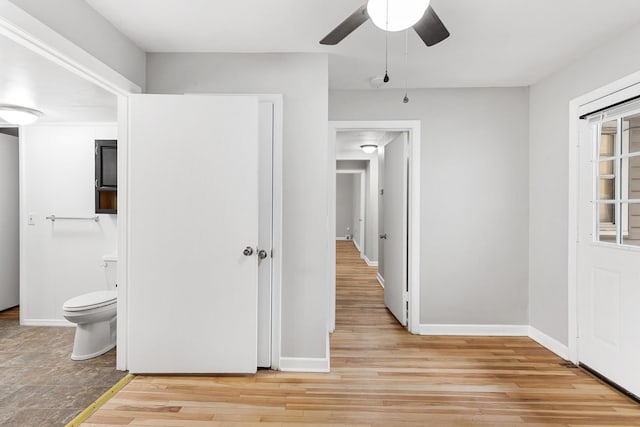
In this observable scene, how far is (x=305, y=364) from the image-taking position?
248cm

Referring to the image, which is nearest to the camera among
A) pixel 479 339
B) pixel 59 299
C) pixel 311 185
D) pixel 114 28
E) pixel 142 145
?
pixel 114 28

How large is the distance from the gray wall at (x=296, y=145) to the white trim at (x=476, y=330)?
1.27m

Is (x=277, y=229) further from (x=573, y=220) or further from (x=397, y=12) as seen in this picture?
(x=573, y=220)

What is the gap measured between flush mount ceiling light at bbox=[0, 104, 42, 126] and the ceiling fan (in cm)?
317

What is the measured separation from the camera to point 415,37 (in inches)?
88.7

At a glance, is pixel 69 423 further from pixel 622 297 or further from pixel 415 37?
pixel 622 297

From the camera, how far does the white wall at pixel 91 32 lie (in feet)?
5.33

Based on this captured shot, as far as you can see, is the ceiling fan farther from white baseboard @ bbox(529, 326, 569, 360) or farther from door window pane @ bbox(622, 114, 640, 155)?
white baseboard @ bbox(529, 326, 569, 360)

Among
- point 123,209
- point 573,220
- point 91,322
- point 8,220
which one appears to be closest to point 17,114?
point 8,220

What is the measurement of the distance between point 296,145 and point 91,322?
2183mm

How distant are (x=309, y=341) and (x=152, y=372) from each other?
44.2 inches

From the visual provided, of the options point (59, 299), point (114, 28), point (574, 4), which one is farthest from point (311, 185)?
point (59, 299)

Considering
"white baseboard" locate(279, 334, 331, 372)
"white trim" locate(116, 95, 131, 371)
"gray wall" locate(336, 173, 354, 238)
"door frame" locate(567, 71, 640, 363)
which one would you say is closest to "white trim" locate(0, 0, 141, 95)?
"white trim" locate(116, 95, 131, 371)

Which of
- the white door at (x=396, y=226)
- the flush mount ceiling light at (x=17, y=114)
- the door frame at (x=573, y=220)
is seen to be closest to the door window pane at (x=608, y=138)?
the door frame at (x=573, y=220)
